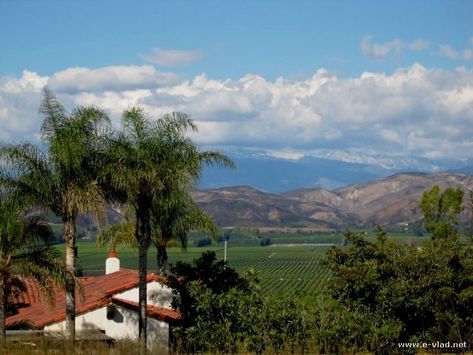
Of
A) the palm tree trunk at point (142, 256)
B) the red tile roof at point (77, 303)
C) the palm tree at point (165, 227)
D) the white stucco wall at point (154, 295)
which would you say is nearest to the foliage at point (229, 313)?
the palm tree trunk at point (142, 256)

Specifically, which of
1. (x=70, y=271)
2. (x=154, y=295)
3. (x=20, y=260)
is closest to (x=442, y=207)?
(x=154, y=295)

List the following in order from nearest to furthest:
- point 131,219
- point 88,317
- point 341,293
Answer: point 341,293 < point 88,317 < point 131,219

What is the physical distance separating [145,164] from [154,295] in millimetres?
8428

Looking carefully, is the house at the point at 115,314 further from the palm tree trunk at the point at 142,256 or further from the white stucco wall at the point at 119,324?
the palm tree trunk at the point at 142,256

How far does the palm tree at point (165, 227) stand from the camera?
30328 mm

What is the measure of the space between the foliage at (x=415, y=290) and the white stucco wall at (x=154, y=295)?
7.68 metres

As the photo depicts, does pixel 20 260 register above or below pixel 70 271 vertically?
above

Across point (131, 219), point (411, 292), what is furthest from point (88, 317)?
point (411, 292)

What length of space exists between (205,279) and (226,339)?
6.65 meters

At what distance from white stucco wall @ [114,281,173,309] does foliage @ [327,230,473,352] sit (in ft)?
25.2

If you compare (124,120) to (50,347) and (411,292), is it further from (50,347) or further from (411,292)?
(50,347)

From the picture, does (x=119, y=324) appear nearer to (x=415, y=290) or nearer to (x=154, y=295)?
(x=154, y=295)

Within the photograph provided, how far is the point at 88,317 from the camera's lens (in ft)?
93.2

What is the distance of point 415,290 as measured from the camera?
24.3m
